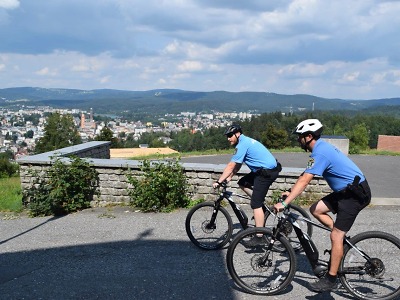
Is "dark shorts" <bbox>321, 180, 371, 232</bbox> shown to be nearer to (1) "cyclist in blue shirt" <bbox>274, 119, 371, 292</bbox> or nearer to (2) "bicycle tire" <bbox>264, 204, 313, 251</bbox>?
(1) "cyclist in blue shirt" <bbox>274, 119, 371, 292</bbox>

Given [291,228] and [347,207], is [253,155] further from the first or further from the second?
[347,207]

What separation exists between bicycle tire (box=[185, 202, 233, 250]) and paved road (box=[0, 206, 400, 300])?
0.15 meters

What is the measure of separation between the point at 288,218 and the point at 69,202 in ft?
18.1

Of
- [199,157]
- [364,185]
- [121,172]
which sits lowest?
[199,157]

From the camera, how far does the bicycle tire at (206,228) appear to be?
587cm

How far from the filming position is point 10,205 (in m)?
9.02

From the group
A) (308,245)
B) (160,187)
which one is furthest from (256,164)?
(160,187)

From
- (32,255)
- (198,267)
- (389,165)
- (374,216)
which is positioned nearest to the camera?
(198,267)

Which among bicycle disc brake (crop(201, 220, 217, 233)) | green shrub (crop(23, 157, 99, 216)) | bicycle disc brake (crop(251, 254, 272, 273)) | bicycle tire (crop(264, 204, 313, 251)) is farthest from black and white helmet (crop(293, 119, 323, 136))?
green shrub (crop(23, 157, 99, 216))

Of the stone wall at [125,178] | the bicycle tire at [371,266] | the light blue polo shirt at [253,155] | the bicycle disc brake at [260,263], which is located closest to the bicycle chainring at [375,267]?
the bicycle tire at [371,266]

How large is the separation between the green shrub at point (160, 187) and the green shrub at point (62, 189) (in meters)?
0.98

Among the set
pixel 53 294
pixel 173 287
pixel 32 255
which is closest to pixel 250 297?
pixel 173 287

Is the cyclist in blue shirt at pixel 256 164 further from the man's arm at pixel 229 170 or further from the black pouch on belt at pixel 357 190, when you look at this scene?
the black pouch on belt at pixel 357 190

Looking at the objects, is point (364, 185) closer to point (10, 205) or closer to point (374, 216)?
point (374, 216)
